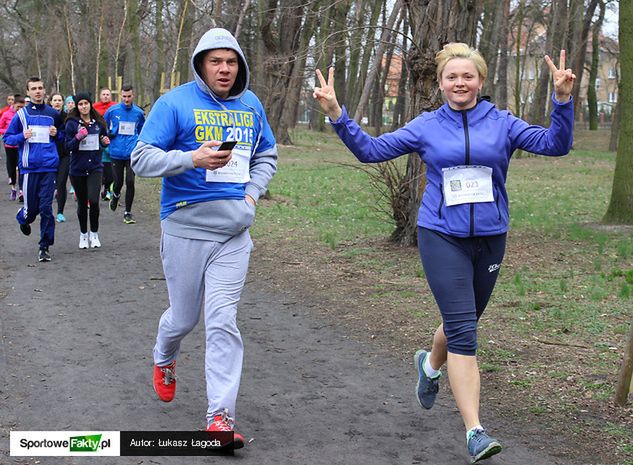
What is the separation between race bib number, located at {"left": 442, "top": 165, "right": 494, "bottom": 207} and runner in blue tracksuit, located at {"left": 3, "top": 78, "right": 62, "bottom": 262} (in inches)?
304

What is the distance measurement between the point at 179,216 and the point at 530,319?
160 inches

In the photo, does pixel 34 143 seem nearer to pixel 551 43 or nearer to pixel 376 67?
pixel 376 67

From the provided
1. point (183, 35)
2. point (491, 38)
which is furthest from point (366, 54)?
point (491, 38)

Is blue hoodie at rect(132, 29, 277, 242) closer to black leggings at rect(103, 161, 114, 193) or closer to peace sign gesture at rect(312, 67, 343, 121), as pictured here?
peace sign gesture at rect(312, 67, 343, 121)

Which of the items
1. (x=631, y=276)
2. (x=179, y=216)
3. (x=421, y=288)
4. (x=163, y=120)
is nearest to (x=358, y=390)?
(x=179, y=216)

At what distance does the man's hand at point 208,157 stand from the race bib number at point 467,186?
3.75 feet

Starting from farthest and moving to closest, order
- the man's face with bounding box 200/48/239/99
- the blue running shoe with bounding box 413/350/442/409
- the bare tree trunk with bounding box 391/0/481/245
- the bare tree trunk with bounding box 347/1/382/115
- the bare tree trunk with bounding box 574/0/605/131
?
1. the bare tree trunk with bounding box 574/0/605/131
2. the bare tree trunk with bounding box 347/1/382/115
3. the bare tree trunk with bounding box 391/0/481/245
4. the blue running shoe with bounding box 413/350/442/409
5. the man's face with bounding box 200/48/239/99

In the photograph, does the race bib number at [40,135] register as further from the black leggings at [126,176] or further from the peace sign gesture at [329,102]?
the peace sign gesture at [329,102]

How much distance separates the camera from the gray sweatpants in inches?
195

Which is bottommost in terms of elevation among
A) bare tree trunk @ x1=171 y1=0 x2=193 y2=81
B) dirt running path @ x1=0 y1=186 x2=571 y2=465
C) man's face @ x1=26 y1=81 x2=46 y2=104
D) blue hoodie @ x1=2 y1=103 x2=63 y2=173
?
dirt running path @ x1=0 y1=186 x2=571 y2=465

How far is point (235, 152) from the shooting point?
5.19m

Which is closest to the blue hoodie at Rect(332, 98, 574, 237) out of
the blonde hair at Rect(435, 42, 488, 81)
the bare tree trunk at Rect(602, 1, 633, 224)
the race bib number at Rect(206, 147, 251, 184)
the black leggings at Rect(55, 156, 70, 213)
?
the blonde hair at Rect(435, 42, 488, 81)

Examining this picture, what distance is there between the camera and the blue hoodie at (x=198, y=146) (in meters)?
5.03

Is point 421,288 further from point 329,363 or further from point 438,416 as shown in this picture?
point 438,416
